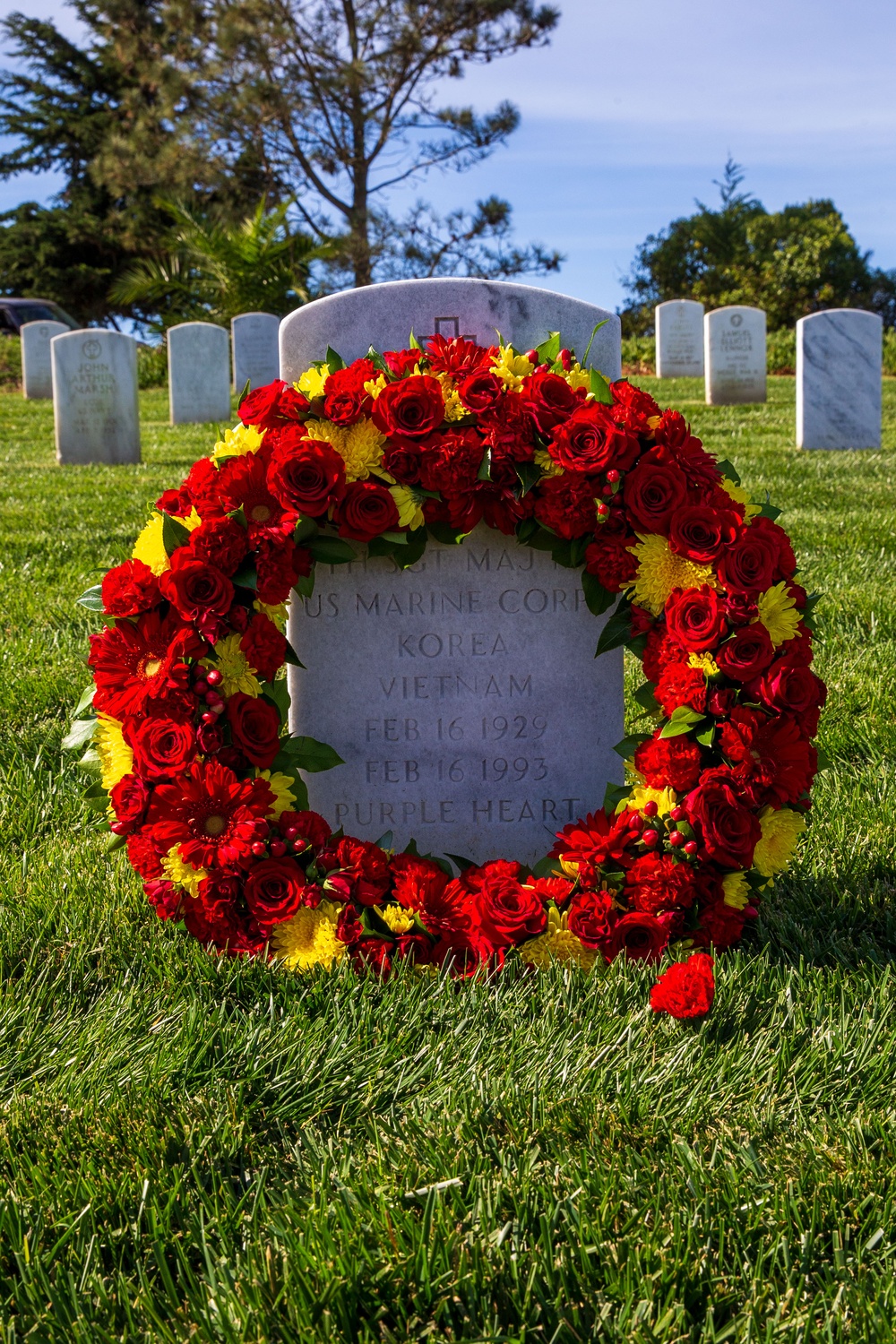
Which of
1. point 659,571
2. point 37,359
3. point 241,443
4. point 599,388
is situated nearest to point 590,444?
point 599,388

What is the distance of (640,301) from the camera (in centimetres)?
2739

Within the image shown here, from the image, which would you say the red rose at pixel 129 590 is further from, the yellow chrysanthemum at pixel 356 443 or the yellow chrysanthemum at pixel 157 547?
the yellow chrysanthemum at pixel 356 443

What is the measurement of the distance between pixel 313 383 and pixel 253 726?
0.85 m

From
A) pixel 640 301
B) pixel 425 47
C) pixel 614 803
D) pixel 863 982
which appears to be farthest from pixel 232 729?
pixel 640 301

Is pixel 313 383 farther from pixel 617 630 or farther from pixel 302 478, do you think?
pixel 617 630

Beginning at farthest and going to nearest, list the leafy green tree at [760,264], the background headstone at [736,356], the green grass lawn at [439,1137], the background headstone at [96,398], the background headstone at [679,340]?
the leafy green tree at [760,264]
the background headstone at [679,340]
the background headstone at [736,356]
the background headstone at [96,398]
the green grass lawn at [439,1137]

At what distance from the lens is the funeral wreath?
99.1 inches

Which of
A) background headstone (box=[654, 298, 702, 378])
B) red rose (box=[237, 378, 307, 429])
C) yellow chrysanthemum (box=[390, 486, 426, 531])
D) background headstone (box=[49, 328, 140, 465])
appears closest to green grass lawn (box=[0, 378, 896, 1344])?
yellow chrysanthemum (box=[390, 486, 426, 531])

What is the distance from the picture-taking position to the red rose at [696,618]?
2.54 m

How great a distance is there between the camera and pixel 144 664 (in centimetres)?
262

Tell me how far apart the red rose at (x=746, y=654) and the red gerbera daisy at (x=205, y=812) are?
3.50 ft

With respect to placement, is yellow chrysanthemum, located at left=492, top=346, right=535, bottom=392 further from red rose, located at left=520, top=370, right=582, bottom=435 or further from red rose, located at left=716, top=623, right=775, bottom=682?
red rose, located at left=716, top=623, right=775, bottom=682

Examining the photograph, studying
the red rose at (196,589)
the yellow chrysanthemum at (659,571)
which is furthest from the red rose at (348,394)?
the yellow chrysanthemum at (659,571)

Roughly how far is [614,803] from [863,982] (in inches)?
26.3
